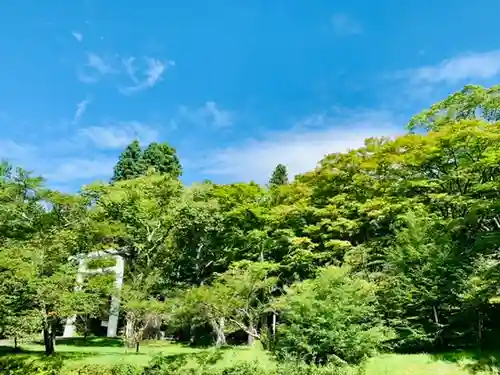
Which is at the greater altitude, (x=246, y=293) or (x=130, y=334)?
(x=246, y=293)

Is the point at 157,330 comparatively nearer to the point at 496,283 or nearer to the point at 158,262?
the point at 158,262

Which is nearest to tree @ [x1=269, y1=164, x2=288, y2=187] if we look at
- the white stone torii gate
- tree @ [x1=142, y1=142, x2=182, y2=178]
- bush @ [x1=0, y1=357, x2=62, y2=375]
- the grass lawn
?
tree @ [x1=142, y1=142, x2=182, y2=178]

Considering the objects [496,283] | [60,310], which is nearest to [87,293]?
[60,310]

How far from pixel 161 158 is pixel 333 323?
1091 inches

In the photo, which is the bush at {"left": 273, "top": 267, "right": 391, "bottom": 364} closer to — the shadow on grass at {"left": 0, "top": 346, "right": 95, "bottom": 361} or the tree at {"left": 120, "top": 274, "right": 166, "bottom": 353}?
the tree at {"left": 120, "top": 274, "right": 166, "bottom": 353}

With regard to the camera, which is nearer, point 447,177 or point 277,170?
point 447,177

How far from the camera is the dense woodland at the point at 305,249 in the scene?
1516 cm

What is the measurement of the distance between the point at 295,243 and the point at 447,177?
284 inches

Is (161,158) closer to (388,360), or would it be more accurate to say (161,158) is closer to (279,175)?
(279,175)

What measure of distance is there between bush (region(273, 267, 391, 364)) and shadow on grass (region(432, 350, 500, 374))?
1.96 m

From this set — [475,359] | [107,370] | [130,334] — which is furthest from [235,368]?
[130,334]

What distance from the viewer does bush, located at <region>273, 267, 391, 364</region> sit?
14.0 meters

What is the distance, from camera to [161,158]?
39.0m

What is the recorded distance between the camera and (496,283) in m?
13.5
